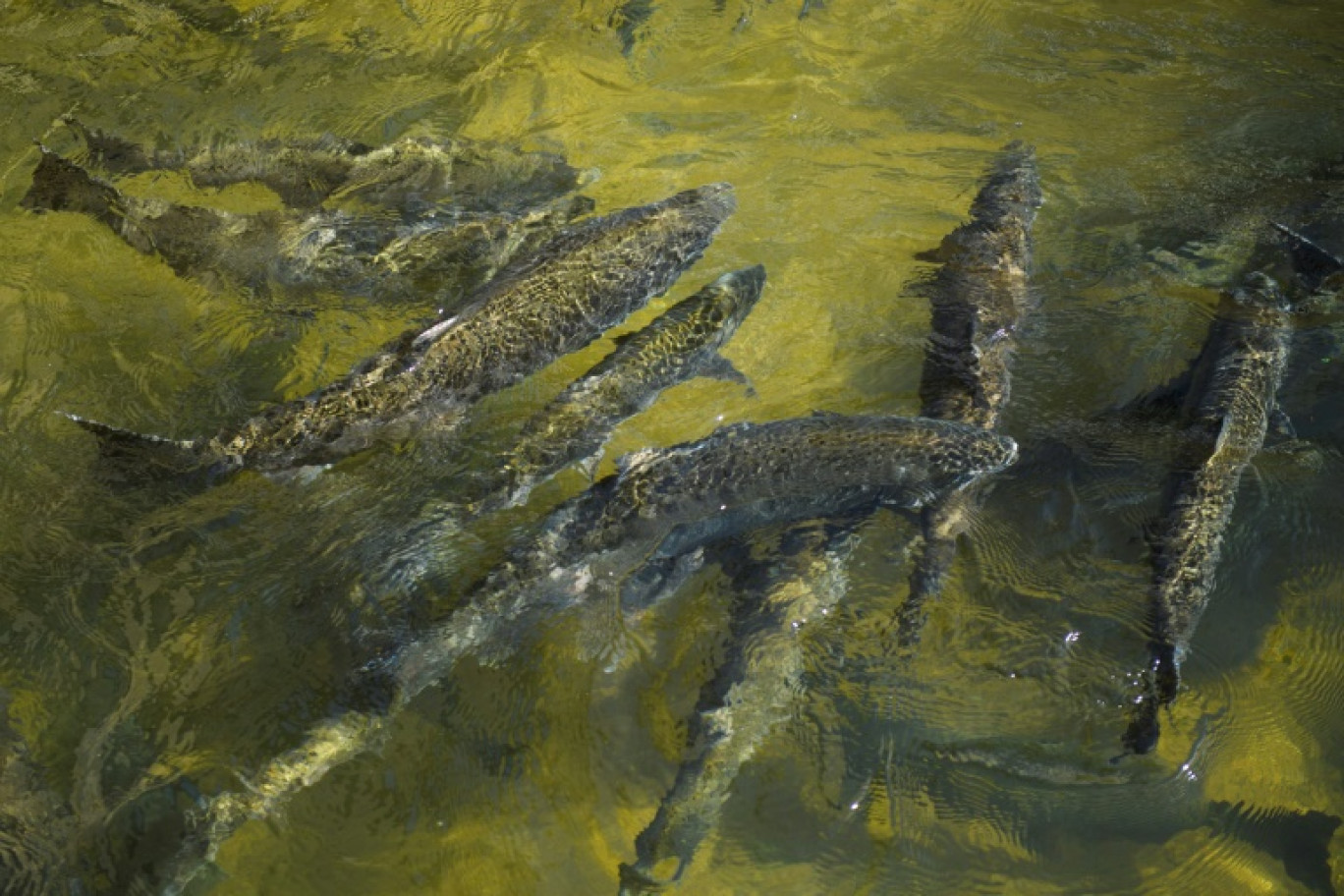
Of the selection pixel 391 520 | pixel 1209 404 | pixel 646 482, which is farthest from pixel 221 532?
pixel 1209 404

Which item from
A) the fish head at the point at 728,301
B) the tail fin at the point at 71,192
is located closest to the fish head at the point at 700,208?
the fish head at the point at 728,301

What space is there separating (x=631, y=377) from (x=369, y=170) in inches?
111

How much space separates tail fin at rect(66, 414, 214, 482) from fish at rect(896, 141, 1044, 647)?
3257 millimetres

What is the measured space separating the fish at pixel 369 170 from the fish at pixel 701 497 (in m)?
2.86

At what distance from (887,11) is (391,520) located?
6.41m

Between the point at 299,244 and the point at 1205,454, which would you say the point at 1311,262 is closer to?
→ the point at 1205,454

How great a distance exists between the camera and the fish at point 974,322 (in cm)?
459

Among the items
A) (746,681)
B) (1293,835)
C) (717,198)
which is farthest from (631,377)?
(1293,835)

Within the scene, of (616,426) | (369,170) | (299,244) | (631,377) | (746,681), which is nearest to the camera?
(746,681)

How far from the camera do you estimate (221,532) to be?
4621mm

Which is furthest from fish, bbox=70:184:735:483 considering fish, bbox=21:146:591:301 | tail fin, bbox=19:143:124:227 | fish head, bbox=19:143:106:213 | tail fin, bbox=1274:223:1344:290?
tail fin, bbox=1274:223:1344:290

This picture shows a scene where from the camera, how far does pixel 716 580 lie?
4461mm

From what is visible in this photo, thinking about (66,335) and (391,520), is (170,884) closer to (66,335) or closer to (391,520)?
(391,520)

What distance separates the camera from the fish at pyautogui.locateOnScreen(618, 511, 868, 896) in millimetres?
3738
